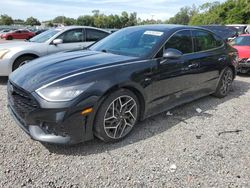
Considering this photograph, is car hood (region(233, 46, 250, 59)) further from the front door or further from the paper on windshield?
the paper on windshield

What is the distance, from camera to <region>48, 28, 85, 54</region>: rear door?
6382 mm

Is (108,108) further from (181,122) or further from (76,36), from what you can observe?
(76,36)

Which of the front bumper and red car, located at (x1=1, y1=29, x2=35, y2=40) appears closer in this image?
the front bumper

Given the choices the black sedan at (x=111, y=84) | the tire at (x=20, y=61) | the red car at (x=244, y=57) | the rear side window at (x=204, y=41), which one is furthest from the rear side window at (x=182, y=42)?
the red car at (x=244, y=57)

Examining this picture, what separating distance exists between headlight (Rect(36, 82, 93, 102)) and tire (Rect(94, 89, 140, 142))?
0.37 meters

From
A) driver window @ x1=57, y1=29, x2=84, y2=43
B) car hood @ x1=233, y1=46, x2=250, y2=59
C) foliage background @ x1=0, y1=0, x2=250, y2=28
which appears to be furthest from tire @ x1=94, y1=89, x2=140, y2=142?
foliage background @ x1=0, y1=0, x2=250, y2=28

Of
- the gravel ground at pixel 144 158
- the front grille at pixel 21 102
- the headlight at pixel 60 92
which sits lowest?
the gravel ground at pixel 144 158

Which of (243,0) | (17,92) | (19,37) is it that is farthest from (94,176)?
(243,0)

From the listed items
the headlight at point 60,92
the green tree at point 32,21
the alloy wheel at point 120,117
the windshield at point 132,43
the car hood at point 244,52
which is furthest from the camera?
the green tree at point 32,21

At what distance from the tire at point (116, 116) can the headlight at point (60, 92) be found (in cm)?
37

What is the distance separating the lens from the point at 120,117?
3.23 m

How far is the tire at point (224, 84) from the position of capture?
5.14 metres

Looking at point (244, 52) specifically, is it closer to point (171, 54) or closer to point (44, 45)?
point (171, 54)

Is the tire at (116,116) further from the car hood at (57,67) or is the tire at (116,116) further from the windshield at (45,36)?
the windshield at (45,36)
